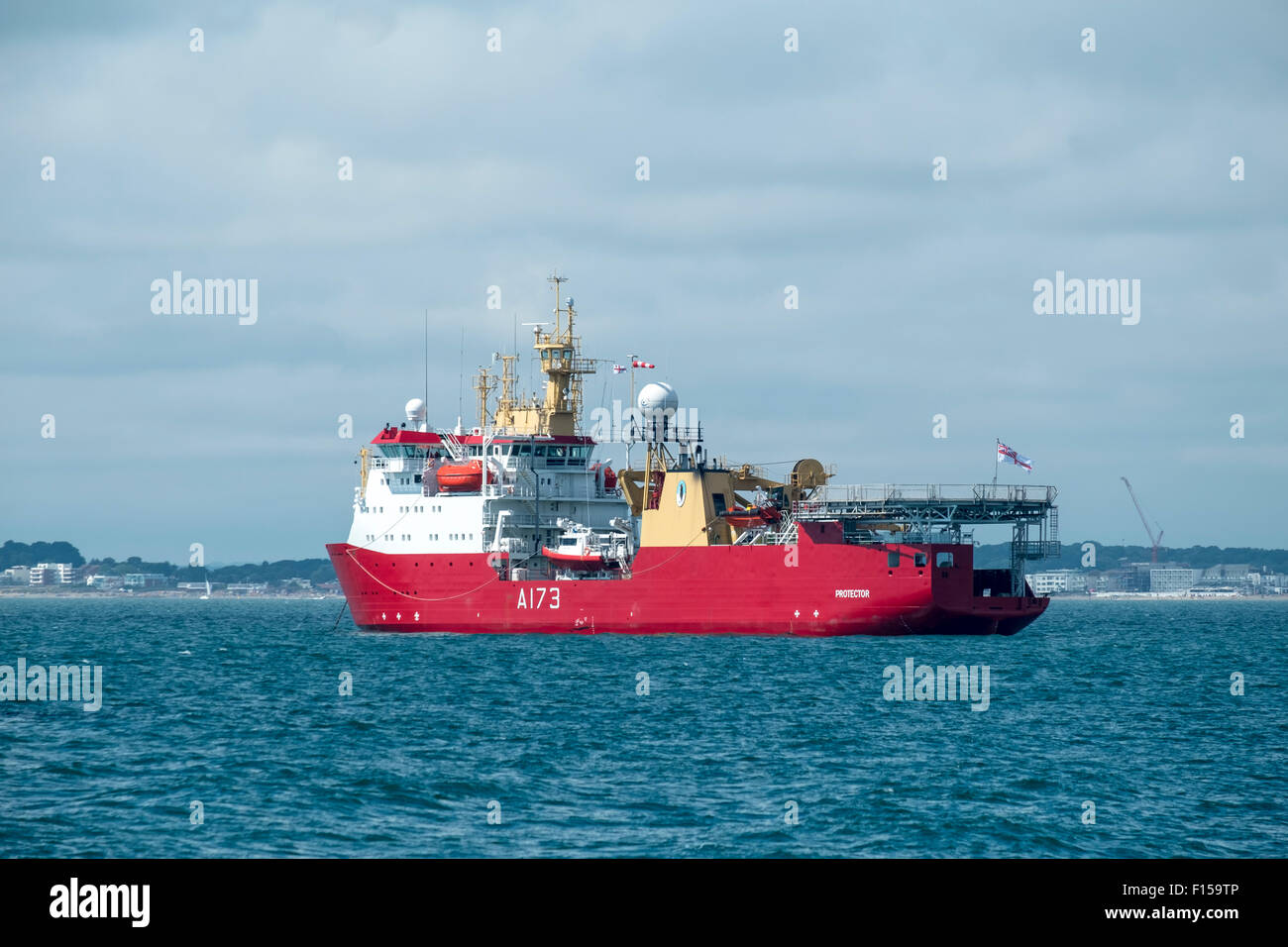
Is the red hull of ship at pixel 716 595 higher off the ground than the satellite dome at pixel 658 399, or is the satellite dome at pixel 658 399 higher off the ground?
the satellite dome at pixel 658 399

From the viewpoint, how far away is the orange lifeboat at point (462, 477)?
6762 cm

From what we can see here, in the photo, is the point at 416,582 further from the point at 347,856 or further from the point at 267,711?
the point at 347,856

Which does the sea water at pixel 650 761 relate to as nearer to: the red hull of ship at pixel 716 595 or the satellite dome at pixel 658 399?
→ the red hull of ship at pixel 716 595

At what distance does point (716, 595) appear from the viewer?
197 feet

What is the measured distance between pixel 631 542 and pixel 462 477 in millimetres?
8823

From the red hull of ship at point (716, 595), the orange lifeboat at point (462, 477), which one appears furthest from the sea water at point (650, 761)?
the orange lifeboat at point (462, 477)

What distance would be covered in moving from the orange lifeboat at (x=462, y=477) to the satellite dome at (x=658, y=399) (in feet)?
26.9

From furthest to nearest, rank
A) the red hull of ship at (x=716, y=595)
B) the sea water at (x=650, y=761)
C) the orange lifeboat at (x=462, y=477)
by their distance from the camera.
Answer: the orange lifeboat at (x=462, y=477) < the red hull of ship at (x=716, y=595) < the sea water at (x=650, y=761)

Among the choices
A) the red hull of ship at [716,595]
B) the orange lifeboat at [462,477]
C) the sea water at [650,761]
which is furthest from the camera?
the orange lifeboat at [462,477]

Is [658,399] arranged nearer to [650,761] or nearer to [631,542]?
[631,542]

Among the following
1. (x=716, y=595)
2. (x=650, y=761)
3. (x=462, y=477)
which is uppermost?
(x=462, y=477)

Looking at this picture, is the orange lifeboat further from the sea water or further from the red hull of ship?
the sea water

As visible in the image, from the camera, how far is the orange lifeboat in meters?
67.6

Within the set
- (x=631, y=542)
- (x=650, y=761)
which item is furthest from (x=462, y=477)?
(x=650, y=761)
